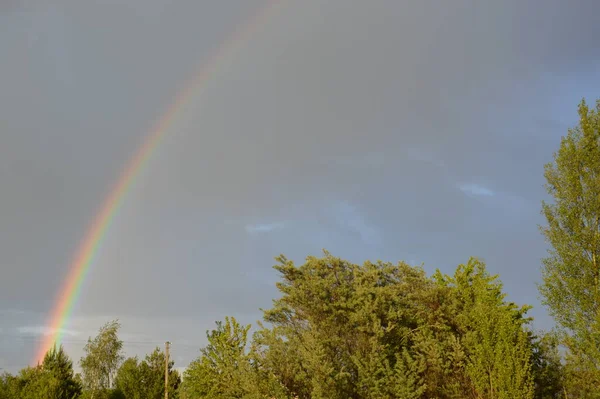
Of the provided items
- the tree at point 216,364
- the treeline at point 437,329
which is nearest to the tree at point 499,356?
the treeline at point 437,329

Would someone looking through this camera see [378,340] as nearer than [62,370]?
Yes

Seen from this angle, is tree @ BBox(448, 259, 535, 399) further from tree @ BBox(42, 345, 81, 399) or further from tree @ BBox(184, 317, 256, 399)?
tree @ BBox(42, 345, 81, 399)

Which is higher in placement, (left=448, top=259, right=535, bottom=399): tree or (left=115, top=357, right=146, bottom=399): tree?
(left=115, top=357, right=146, bottom=399): tree

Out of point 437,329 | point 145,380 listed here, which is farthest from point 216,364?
point 437,329

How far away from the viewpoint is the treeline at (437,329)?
25250 millimetres

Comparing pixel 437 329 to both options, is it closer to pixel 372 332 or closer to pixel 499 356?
pixel 372 332

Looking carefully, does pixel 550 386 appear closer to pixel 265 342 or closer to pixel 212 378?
pixel 265 342

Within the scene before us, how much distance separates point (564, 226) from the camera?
27.9m

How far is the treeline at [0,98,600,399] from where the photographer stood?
25.2 m

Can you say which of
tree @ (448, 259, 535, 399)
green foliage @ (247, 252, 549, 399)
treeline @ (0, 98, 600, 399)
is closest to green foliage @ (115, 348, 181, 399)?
treeline @ (0, 98, 600, 399)

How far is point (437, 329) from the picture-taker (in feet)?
105

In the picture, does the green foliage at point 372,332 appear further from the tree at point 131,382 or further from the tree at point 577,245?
the tree at point 131,382

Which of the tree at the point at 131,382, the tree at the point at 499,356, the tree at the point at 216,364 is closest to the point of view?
the tree at the point at 499,356

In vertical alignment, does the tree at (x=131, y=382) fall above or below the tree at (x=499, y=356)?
above
